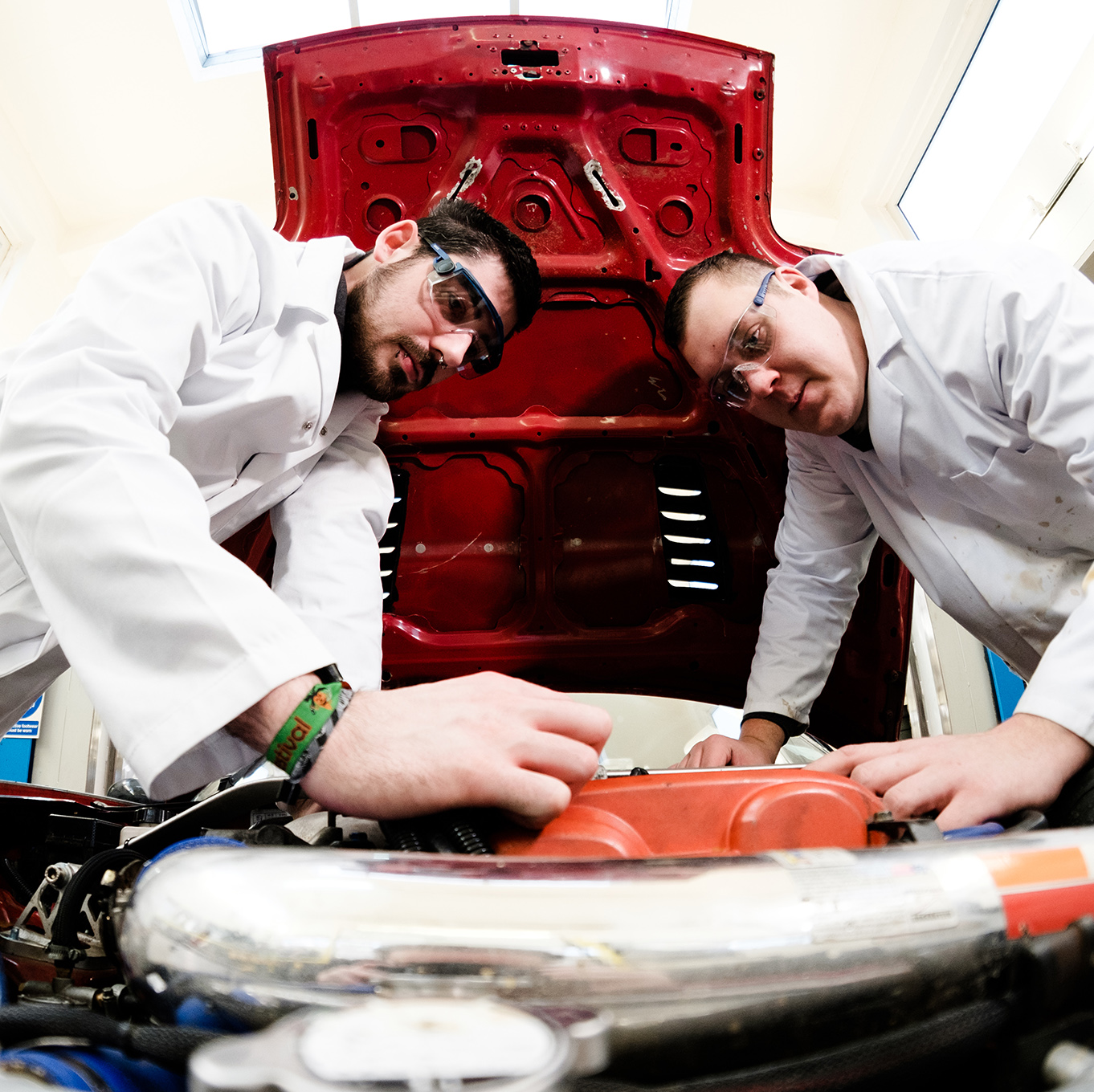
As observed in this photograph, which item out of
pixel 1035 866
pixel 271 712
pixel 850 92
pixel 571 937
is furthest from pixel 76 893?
pixel 850 92

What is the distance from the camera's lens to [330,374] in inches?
59.4

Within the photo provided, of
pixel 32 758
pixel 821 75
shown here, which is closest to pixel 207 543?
pixel 32 758

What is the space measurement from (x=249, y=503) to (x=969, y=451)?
1440 mm

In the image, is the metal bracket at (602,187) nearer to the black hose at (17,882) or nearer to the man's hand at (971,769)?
the man's hand at (971,769)

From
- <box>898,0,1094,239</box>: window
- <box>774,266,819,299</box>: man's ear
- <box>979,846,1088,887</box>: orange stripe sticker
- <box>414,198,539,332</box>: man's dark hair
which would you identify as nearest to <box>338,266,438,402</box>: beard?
<box>414,198,539,332</box>: man's dark hair

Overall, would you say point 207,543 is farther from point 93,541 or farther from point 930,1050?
point 930,1050

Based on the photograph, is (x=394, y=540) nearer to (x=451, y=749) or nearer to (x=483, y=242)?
(x=483, y=242)

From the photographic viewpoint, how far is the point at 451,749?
0.72m

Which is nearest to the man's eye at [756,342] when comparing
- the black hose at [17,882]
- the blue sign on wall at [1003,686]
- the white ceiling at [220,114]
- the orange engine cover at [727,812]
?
the orange engine cover at [727,812]

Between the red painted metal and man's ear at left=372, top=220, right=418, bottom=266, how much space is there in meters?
0.23

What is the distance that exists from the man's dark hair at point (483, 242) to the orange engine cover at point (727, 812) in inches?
45.5

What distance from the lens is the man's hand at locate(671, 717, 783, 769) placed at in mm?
1415

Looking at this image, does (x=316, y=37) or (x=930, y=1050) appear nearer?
(x=930, y=1050)

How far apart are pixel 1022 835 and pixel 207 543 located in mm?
833
